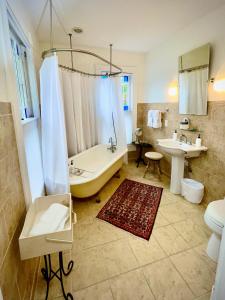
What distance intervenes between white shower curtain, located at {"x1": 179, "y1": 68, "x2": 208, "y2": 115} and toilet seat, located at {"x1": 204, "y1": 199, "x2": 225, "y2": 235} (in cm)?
139

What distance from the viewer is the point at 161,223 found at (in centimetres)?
214

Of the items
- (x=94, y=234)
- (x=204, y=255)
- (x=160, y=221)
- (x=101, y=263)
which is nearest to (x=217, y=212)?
(x=204, y=255)

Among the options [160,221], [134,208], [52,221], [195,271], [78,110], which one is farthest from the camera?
[78,110]

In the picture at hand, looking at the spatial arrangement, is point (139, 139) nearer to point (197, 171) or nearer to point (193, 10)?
point (197, 171)

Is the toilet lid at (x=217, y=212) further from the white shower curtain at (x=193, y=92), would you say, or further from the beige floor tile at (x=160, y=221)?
the white shower curtain at (x=193, y=92)

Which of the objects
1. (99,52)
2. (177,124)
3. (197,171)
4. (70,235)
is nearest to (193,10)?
(177,124)

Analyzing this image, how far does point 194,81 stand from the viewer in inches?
100

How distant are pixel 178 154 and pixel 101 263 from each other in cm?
183

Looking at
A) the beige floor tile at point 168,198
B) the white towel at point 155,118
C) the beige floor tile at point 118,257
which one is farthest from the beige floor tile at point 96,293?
the white towel at point 155,118

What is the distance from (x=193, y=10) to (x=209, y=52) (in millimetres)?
583

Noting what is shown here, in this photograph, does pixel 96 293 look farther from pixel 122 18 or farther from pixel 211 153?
pixel 122 18

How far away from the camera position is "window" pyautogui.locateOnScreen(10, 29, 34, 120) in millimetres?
Result: 1786

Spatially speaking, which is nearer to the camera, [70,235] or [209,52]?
[70,235]

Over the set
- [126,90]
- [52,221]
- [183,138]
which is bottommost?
[52,221]
